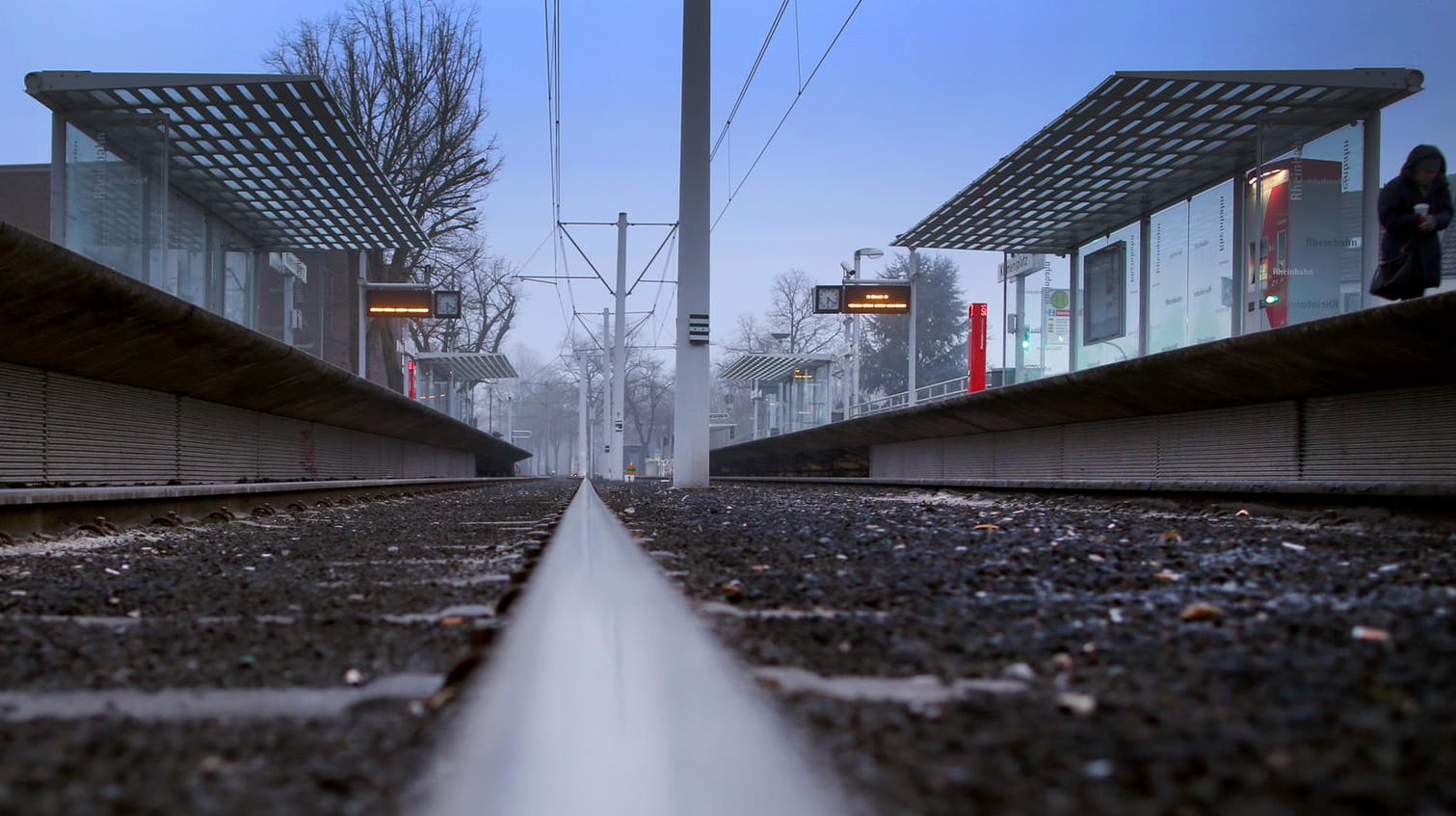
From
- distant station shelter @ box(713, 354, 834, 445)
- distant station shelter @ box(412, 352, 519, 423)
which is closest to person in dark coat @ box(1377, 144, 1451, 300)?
distant station shelter @ box(713, 354, 834, 445)

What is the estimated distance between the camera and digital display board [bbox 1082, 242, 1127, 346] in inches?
736

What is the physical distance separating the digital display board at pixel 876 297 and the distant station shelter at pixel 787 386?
8.24m

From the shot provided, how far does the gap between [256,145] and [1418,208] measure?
53.9 feet

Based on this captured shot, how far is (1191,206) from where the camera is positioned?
17.6 metres

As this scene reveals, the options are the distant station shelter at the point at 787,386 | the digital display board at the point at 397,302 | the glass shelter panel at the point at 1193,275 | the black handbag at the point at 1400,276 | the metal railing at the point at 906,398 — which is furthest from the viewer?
the distant station shelter at the point at 787,386

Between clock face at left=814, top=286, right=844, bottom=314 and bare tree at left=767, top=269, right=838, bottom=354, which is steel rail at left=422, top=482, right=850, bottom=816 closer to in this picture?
clock face at left=814, top=286, right=844, bottom=314

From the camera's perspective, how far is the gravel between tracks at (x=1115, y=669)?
0.96 meters

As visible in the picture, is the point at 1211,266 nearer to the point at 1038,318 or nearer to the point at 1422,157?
the point at 1422,157

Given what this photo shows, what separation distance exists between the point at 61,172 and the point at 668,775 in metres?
14.8

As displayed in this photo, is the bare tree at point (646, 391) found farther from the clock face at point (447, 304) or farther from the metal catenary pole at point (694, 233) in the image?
the metal catenary pole at point (694, 233)

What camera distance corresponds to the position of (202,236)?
17516 mm

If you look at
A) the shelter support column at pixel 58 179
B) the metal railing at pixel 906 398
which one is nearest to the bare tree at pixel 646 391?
the metal railing at pixel 906 398

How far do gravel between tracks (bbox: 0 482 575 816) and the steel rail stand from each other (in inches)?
3.4

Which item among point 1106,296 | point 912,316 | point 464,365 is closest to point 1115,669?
point 1106,296
